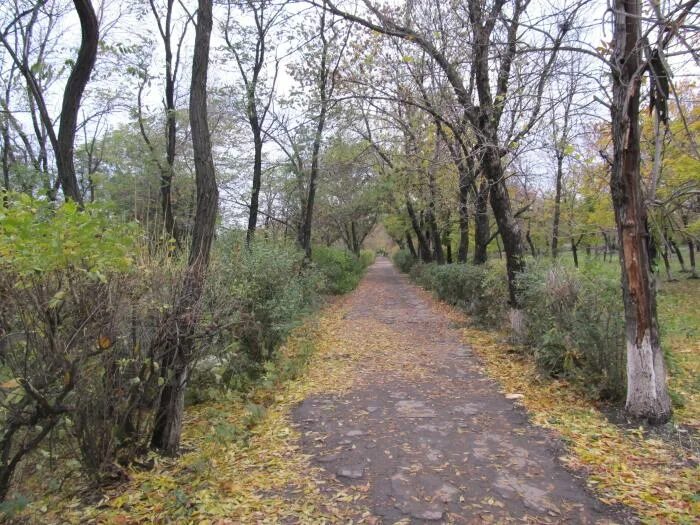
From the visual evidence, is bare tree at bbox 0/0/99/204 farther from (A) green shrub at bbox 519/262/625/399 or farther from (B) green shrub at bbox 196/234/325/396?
(A) green shrub at bbox 519/262/625/399

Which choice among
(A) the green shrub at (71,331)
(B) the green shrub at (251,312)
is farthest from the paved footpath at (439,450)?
(A) the green shrub at (71,331)

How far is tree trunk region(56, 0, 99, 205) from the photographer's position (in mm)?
4535

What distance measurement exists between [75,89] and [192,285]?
323 centimetres

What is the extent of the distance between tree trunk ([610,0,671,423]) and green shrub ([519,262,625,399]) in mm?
452

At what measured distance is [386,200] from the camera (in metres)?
20.2

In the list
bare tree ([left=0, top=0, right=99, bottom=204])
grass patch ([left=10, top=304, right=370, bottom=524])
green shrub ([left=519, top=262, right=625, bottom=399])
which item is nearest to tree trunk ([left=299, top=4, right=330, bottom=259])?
bare tree ([left=0, top=0, right=99, bottom=204])

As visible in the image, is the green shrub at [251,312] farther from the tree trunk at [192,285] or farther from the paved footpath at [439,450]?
the paved footpath at [439,450]

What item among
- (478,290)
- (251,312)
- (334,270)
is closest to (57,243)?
(251,312)

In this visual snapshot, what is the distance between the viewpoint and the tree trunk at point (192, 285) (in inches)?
130

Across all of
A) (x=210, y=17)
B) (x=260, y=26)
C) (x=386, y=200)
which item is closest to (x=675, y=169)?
(x=386, y=200)

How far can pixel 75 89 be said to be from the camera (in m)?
4.96

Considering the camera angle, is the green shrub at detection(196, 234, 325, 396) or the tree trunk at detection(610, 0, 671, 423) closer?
the tree trunk at detection(610, 0, 671, 423)

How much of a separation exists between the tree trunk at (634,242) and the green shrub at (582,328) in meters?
0.45

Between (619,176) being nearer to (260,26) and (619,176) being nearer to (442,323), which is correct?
(442,323)
